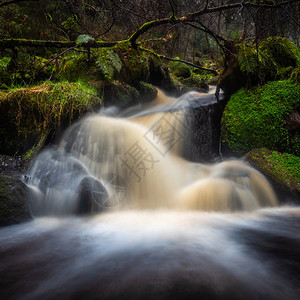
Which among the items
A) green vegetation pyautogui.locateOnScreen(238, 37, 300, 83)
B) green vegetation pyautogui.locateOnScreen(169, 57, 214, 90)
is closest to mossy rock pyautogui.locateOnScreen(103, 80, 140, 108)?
green vegetation pyautogui.locateOnScreen(238, 37, 300, 83)

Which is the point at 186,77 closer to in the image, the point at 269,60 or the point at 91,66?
the point at 269,60

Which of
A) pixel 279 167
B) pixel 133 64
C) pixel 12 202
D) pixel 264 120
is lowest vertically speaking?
pixel 12 202

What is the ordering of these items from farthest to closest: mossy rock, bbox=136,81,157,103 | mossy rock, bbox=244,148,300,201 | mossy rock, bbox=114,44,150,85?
mossy rock, bbox=136,81,157,103 → mossy rock, bbox=114,44,150,85 → mossy rock, bbox=244,148,300,201

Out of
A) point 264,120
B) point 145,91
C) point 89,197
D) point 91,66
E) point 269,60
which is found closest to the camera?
point 89,197

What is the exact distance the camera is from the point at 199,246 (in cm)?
185

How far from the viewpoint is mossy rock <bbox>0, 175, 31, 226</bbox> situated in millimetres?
2252

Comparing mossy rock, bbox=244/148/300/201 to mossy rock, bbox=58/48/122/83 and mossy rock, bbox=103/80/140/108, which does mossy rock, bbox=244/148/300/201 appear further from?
mossy rock, bbox=58/48/122/83

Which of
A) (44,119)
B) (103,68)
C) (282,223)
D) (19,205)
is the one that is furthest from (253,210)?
(103,68)

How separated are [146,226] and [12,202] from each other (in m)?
1.65

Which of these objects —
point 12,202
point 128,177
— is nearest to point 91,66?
point 128,177

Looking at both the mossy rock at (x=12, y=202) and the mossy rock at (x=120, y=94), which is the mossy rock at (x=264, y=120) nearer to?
the mossy rock at (x=120, y=94)

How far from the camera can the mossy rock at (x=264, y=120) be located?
152 inches

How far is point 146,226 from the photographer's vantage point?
7.83 ft

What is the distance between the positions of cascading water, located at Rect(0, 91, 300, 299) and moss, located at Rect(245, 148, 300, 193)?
199 mm
